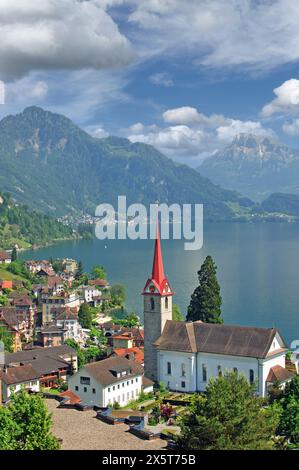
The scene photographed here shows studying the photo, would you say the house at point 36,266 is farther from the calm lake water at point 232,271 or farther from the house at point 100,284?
the house at point 100,284

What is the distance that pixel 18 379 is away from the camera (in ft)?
130

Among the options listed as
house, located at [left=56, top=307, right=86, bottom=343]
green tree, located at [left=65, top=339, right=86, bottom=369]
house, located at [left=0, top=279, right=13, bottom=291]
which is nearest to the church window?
green tree, located at [left=65, top=339, right=86, bottom=369]

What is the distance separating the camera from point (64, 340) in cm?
5981

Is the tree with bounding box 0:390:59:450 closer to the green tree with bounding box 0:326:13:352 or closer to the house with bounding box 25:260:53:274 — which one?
the green tree with bounding box 0:326:13:352

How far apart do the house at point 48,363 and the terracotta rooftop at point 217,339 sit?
748 cm

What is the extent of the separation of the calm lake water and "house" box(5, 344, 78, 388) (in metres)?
23.7

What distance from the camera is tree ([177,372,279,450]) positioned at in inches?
808

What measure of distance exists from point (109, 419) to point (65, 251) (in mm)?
145115

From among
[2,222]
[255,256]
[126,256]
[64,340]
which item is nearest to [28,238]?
[2,222]

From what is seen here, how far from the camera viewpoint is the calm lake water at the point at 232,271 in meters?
76.1

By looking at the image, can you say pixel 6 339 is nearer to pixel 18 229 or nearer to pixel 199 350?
pixel 199 350

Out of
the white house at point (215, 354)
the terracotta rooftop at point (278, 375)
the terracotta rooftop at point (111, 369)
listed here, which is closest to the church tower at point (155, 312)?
the white house at point (215, 354)

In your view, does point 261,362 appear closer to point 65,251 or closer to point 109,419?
point 109,419

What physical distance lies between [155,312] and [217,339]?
183 inches
